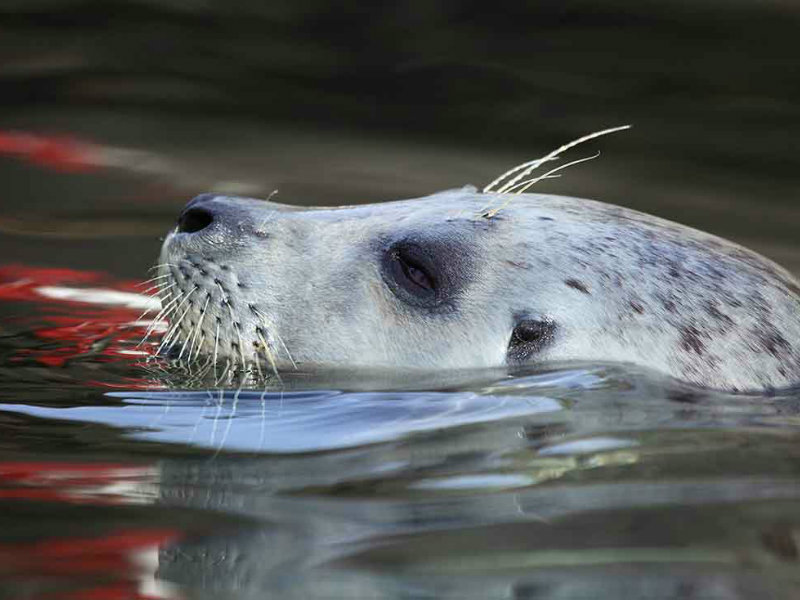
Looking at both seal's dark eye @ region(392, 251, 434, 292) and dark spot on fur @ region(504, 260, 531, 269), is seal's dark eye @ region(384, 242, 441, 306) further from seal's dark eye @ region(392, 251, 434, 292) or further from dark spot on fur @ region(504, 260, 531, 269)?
dark spot on fur @ region(504, 260, 531, 269)

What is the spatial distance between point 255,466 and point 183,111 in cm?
447

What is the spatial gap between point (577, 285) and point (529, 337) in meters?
0.17

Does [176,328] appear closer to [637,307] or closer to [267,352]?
[267,352]

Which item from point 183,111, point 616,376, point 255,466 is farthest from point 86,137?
point 255,466

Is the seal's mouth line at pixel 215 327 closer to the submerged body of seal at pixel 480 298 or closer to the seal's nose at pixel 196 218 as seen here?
the submerged body of seal at pixel 480 298

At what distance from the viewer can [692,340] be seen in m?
3.54

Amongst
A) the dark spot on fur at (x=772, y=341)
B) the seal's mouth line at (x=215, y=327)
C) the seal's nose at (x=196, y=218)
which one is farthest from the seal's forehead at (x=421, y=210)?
the dark spot on fur at (x=772, y=341)

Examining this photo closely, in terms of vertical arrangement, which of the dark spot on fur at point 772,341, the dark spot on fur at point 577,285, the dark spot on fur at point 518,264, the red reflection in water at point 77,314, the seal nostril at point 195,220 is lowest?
→ the red reflection in water at point 77,314

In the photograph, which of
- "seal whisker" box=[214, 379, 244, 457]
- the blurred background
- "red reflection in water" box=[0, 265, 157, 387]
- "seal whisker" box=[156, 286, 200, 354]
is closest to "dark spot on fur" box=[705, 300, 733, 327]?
"seal whisker" box=[214, 379, 244, 457]

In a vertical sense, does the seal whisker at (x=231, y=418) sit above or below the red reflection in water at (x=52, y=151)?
above

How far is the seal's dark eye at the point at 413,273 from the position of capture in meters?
3.60

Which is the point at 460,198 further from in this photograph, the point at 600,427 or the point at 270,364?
the point at 600,427

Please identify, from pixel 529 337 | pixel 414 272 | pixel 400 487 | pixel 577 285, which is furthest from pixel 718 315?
pixel 400 487

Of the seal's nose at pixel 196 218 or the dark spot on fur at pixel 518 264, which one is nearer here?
the dark spot on fur at pixel 518 264
